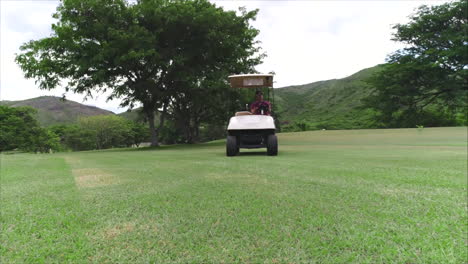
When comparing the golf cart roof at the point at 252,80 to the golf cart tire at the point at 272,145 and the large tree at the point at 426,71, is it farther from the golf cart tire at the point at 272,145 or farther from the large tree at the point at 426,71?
the large tree at the point at 426,71

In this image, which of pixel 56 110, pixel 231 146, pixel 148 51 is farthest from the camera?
pixel 56 110

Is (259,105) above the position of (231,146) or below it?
Answer: above

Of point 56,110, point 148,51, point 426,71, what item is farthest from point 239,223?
point 56,110

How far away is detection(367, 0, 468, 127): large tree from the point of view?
89.2ft

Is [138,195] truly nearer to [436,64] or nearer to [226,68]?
[226,68]

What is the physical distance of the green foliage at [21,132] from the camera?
31484mm

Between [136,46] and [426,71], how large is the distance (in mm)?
28408

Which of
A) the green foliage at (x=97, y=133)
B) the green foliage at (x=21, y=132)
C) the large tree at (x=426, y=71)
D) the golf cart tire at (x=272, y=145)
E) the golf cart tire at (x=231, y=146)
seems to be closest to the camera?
the golf cart tire at (x=272, y=145)

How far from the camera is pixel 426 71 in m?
28.4

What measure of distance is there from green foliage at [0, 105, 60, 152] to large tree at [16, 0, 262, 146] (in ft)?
70.5

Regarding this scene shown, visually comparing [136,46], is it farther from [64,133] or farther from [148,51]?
[64,133]

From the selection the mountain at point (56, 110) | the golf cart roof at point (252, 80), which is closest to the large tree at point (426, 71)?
the golf cart roof at point (252, 80)

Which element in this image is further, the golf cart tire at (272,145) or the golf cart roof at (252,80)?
the golf cart roof at (252,80)

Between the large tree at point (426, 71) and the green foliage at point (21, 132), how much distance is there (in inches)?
1550
